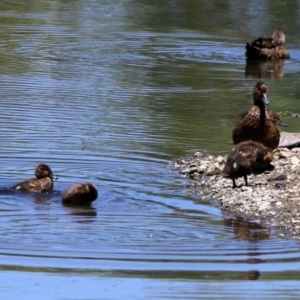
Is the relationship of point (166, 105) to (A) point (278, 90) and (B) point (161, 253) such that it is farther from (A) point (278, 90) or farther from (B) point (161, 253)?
(B) point (161, 253)

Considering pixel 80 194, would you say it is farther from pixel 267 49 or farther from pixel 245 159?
pixel 267 49

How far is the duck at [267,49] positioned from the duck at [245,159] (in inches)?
402

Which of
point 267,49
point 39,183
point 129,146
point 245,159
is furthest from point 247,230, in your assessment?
point 267,49

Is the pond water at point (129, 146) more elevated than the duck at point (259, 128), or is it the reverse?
the duck at point (259, 128)

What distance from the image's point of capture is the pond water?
779 centimetres

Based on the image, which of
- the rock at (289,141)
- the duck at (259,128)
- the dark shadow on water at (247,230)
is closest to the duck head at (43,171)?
the dark shadow on water at (247,230)

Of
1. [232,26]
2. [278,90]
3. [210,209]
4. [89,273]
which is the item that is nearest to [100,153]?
[210,209]

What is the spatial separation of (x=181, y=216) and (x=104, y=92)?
7.10m

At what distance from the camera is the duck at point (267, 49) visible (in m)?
21.6

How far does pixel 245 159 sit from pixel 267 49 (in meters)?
11.4

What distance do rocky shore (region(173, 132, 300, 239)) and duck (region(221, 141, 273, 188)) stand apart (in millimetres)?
149

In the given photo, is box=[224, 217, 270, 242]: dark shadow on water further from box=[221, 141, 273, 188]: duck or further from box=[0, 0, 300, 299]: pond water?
box=[221, 141, 273, 188]: duck

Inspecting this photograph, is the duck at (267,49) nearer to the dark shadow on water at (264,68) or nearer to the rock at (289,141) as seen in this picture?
the dark shadow on water at (264,68)

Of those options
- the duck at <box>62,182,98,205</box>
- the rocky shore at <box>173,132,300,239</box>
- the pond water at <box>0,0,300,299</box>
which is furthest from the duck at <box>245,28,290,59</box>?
the duck at <box>62,182,98,205</box>
